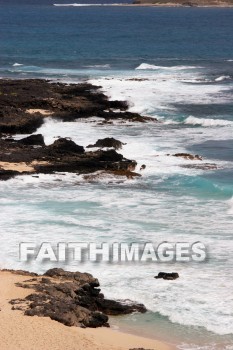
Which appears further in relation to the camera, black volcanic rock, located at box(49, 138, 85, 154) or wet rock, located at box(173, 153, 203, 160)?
wet rock, located at box(173, 153, 203, 160)

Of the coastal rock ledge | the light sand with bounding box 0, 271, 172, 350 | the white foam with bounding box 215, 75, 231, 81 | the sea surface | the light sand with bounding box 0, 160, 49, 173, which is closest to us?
the light sand with bounding box 0, 271, 172, 350

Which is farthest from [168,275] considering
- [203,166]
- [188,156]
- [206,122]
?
[206,122]

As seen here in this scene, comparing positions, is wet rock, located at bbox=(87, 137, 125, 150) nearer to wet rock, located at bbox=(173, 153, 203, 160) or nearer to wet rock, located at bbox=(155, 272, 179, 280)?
wet rock, located at bbox=(173, 153, 203, 160)

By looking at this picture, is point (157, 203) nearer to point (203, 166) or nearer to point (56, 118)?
point (203, 166)

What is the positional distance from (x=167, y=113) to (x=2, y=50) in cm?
4894

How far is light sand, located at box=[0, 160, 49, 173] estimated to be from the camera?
40656 mm

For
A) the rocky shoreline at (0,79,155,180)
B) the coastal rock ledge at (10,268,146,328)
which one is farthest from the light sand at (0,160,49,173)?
the coastal rock ledge at (10,268,146,328)

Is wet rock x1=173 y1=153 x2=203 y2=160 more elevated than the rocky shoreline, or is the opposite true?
the rocky shoreline

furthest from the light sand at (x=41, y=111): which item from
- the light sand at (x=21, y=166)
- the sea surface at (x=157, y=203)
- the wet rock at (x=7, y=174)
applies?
the wet rock at (x=7, y=174)

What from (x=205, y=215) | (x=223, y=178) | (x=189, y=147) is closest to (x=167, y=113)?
(x=189, y=147)

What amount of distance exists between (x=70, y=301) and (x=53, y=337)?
2.09 m

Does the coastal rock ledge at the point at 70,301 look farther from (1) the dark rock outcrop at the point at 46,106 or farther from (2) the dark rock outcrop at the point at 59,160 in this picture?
(1) the dark rock outcrop at the point at 46,106

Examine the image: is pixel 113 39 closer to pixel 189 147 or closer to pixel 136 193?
pixel 189 147

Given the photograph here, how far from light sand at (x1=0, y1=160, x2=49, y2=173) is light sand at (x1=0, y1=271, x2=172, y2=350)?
16.7 m
